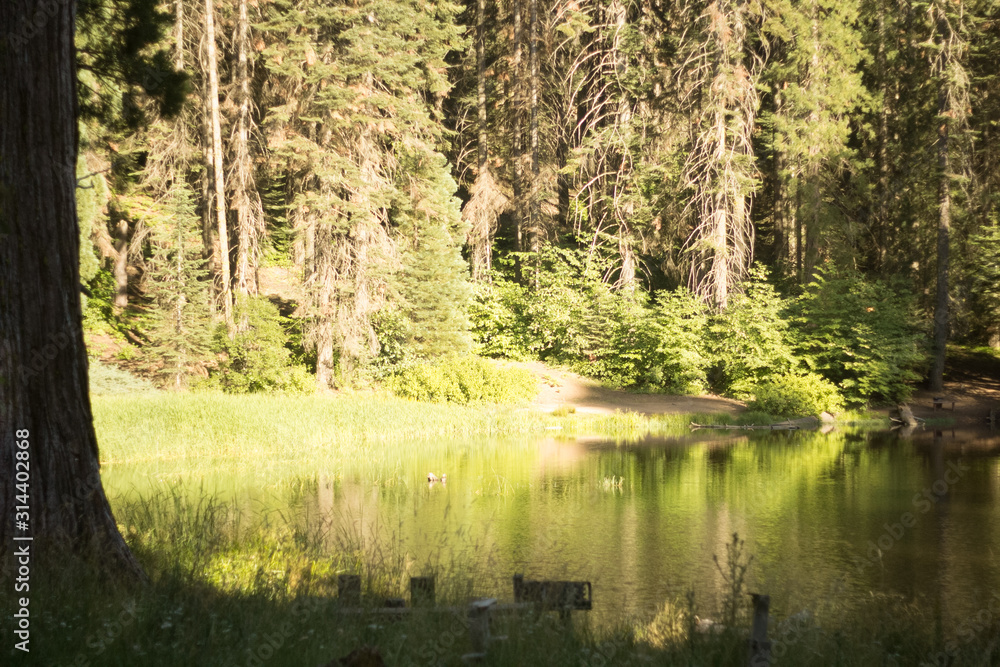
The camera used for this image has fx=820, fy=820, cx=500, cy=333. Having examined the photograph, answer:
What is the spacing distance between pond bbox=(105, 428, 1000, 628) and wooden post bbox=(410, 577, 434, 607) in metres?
1.38

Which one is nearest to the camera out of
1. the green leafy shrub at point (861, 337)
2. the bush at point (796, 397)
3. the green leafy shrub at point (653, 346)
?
the bush at point (796, 397)

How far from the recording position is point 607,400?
96.3 ft

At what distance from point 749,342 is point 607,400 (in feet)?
18.8

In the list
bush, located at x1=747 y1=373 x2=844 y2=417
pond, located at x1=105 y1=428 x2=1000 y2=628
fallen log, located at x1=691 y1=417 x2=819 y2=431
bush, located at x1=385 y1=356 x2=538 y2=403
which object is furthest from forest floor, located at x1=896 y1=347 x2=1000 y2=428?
bush, located at x1=385 y1=356 x2=538 y2=403

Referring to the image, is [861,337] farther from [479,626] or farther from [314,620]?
[314,620]

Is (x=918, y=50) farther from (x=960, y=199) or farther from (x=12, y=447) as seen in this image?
(x=12, y=447)

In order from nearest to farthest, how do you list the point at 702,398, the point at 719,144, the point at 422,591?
1. the point at 422,591
2. the point at 702,398
3. the point at 719,144

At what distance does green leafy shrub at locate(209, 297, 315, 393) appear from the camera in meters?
27.5

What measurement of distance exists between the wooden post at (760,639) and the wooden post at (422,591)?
2.54 meters

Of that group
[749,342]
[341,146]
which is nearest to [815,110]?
[749,342]

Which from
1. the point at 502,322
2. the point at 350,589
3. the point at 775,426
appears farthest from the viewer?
the point at 502,322

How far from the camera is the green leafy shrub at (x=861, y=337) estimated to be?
29.1 m

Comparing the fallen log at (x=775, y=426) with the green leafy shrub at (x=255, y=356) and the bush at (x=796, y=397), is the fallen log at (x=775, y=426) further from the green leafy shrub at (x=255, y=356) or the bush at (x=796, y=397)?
the green leafy shrub at (x=255, y=356)

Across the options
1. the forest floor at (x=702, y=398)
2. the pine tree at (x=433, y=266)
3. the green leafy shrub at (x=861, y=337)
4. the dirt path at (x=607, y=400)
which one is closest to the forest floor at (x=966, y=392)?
the forest floor at (x=702, y=398)
